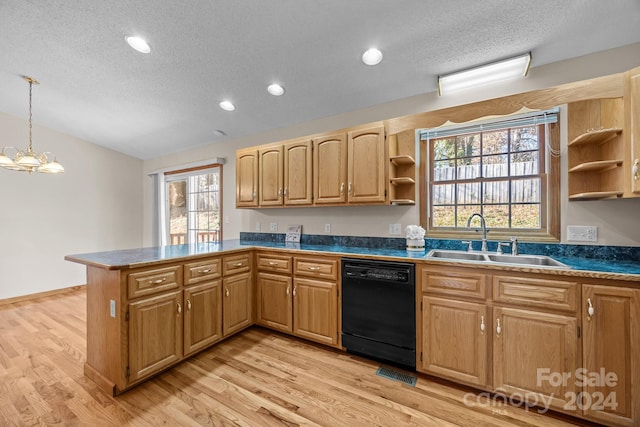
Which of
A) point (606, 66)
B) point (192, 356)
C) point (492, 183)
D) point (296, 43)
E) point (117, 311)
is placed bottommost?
point (192, 356)

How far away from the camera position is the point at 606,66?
6.31 feet

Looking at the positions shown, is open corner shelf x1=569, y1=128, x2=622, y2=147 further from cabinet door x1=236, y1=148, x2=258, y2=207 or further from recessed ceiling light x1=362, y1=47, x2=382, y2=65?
cabinet door x1=236, y1=148, x2=258, y2=207

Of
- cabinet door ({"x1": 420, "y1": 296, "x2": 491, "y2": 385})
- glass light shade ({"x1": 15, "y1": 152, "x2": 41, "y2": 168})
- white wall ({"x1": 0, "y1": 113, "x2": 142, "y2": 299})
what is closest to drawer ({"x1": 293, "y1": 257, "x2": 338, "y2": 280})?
cabinet door ({"x1": 420, "y1": 296, "x2": 491, "y2": 385})

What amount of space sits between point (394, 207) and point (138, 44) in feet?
9.28

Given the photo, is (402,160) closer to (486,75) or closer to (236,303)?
Answer: (486,75)

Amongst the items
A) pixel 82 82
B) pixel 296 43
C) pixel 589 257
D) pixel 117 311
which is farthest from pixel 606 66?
pixel 82 82

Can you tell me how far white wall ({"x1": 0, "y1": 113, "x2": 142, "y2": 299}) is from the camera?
3.81m

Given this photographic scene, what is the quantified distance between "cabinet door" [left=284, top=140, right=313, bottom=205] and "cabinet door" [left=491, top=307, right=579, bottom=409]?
2.04m

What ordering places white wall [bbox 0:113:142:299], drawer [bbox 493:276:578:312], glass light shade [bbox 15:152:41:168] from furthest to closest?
1. white wall [bbox 0:113:142:299]
2. glass light shade [bbox 15:152:41:168]
3. drawer [bbox 493:276:578:312]

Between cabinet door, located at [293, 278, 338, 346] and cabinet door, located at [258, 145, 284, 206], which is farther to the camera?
cabinet door, located at [258, 145, 284, 206]

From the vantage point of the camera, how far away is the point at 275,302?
270 cm

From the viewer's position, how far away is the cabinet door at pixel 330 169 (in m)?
2.68

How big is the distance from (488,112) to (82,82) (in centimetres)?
414

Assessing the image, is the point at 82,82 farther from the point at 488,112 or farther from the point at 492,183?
the point at 492,183
